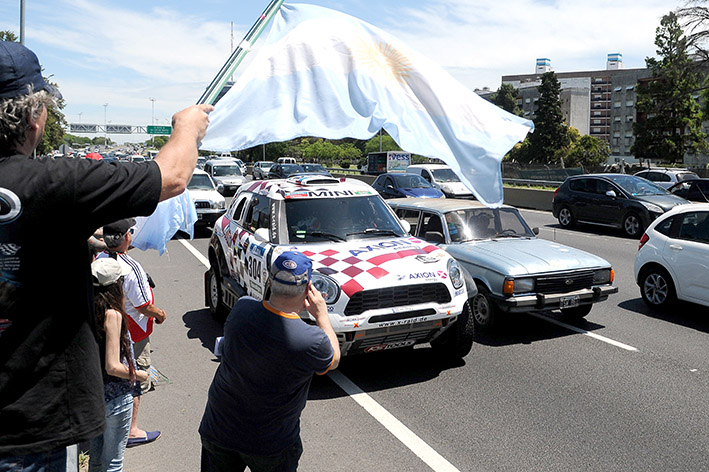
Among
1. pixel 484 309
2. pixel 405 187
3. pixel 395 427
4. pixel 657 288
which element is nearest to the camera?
pixel 395 427

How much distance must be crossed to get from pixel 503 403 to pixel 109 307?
11.8 ft

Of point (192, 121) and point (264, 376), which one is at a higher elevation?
point (192, 121)

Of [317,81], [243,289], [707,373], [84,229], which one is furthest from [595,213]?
[84,229]

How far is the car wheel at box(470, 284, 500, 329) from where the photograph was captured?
7702mm

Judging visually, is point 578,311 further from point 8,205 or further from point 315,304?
point 8,205

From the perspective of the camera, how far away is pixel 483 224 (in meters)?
8.99

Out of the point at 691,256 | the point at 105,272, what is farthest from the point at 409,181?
the point at 105,272

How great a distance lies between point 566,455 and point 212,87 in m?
3.62

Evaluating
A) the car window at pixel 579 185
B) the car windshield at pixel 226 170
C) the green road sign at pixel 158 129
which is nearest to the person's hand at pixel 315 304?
the green road sign at pixel 158 129

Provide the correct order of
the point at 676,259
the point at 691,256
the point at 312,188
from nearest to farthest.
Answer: the point at 312,188, the point at 691,256, the point at 676,259

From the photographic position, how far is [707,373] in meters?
6.43

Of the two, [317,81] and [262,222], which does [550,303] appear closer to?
[262,222]

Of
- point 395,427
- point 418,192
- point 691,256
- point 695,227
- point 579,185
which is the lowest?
point 395,427

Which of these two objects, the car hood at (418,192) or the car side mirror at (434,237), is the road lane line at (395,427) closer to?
the car side mirror at (434,237)
